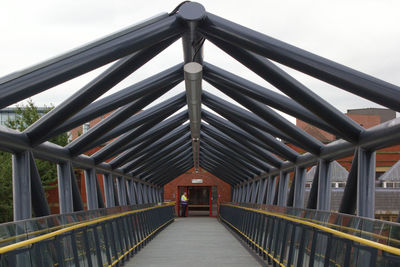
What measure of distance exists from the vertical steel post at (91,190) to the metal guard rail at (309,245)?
4.83 m

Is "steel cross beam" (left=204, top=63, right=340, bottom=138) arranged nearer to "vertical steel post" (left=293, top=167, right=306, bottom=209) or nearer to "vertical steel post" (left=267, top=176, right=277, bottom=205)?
"vertical steel post" (left=293, top=167, right=306, bottom=209)

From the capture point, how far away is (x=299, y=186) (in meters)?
15.7

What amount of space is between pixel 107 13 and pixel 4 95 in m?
2.41

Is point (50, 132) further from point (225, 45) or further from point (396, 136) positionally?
point (396, 136)

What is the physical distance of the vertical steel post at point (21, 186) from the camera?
31.6ft

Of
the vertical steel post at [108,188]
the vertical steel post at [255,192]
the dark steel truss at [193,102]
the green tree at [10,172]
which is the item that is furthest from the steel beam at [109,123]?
the green tree at [10,172]

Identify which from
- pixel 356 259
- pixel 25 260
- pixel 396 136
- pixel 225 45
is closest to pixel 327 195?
pixel 396 136

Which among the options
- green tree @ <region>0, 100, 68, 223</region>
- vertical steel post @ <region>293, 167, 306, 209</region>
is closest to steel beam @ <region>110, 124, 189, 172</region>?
vertical steel post @ <region>293, 167, 306, 209</region>

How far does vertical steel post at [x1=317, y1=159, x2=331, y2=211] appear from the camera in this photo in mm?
12586

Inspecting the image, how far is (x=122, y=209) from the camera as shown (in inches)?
503

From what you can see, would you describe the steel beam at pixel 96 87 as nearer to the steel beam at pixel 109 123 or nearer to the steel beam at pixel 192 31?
the steel beam at pixel 192 31

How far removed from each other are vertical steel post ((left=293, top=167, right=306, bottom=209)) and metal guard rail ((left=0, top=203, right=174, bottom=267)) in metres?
4.69

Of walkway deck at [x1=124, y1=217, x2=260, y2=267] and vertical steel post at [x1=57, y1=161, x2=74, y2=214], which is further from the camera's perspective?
vertical steel post at [x1=57, y1=161, x2=74, y2=214]

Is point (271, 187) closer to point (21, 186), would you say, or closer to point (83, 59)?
point (21, 186)
